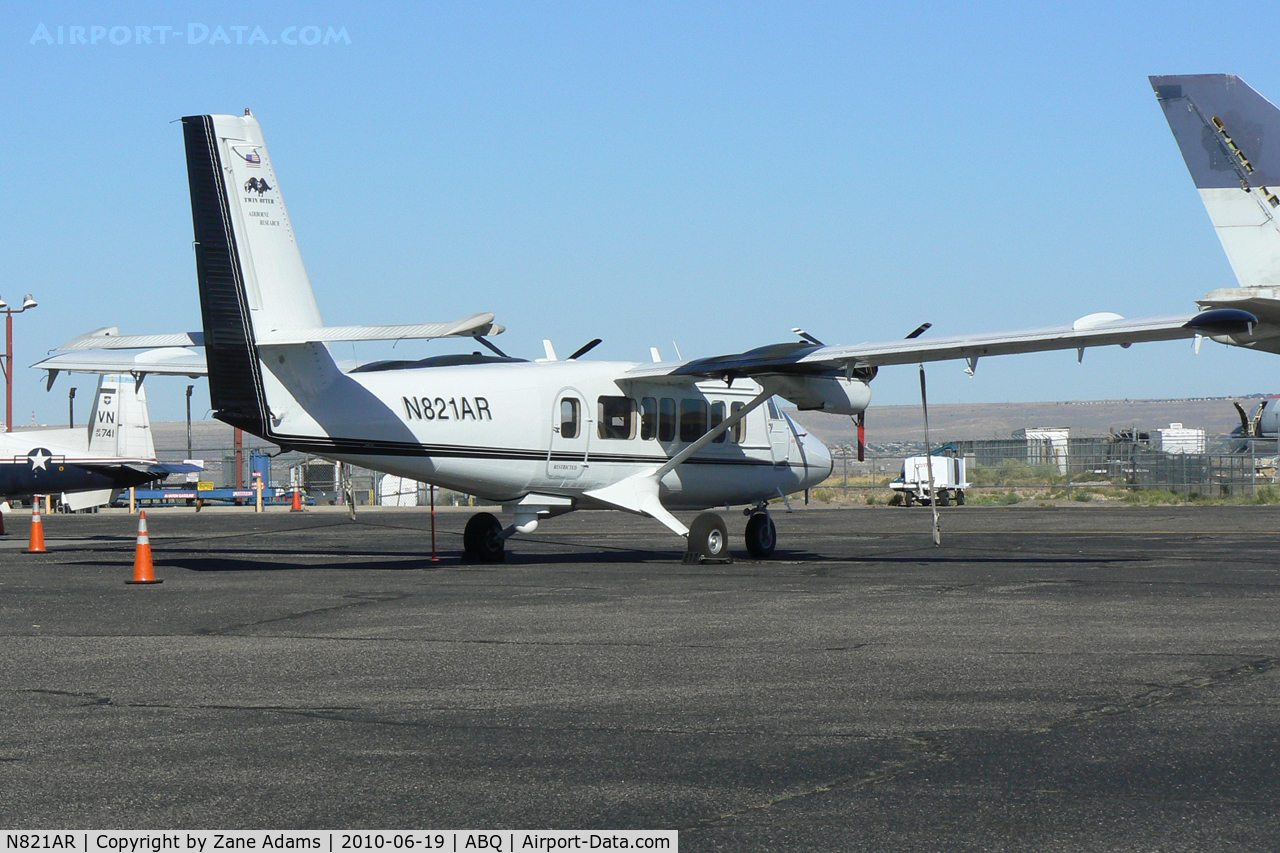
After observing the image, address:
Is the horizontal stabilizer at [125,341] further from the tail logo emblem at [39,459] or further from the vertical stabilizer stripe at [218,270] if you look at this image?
the tail logo emblem at [39,459]

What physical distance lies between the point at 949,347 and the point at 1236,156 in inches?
175

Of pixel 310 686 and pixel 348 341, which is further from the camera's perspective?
pixel 348 341

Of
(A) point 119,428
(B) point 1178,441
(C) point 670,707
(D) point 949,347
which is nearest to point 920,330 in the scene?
(D) point 949,347

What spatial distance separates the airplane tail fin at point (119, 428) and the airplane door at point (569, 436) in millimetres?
20971

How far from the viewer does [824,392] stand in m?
21.7

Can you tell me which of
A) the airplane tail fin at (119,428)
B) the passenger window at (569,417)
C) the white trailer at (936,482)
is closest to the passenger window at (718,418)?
the passenger window at (569,417)

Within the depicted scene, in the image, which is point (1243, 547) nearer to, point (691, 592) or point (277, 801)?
point (691, 592)

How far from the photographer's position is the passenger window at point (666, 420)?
22.2 metres

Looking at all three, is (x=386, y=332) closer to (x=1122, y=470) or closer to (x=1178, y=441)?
(x=1122, y=470)

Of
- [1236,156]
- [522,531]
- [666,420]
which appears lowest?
[522,531]

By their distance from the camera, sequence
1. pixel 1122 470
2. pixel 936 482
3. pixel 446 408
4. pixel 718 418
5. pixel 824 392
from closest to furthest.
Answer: pixel 446 408
pixel 824 392
pixel 718 418
pixel 936 482
pixel 1122 470

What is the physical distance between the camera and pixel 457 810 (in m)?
5.52

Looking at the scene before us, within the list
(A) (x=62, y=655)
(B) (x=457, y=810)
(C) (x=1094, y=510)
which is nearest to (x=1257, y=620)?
(B) (x=457, y=810)

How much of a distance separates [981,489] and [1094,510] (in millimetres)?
22321
